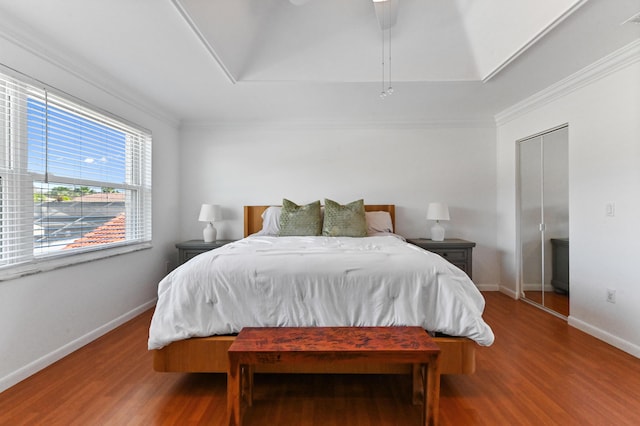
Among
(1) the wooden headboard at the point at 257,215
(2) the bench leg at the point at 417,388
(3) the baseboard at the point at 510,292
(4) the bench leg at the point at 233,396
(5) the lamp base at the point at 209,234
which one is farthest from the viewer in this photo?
(1) the wooden headboard at the point at 257,215

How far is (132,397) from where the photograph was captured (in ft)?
5.56

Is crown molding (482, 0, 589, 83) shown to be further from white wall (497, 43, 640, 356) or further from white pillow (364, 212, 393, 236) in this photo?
white pillow (364, 212, 393, 236)

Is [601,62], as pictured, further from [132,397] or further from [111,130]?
[111,130]

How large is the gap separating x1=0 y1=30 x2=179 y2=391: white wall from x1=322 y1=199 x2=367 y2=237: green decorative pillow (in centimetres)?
200

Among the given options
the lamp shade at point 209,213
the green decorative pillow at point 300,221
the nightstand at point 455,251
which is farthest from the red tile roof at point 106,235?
the nightstand at point 455,251

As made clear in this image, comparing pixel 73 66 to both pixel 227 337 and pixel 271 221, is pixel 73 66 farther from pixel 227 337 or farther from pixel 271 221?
pixel 227 337

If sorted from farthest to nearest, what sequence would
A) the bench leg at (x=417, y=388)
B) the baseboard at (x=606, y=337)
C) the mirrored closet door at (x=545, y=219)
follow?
the mirrored closet door at (x=545, y=219), the baseboard at (x=606, y=337), the bench leg at (x=417, y=388)

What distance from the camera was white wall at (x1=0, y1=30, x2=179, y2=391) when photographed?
1845mm

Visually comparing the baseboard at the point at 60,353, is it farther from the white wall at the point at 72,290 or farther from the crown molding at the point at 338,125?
the crown molding at the point at 338,125

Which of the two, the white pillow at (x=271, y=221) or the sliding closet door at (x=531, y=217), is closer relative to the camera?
the sliding closet door at (x=531, y=217)

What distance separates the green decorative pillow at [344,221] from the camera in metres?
3.21

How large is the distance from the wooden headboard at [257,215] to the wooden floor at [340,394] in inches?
73.6

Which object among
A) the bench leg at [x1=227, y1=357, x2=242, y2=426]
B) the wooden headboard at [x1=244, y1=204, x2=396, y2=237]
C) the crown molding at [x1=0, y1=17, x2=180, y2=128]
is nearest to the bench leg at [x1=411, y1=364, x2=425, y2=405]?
the bench leg at [x1=227, y1=357, x2=242, y2=426]

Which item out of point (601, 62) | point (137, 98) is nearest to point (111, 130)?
point (137, 98)
